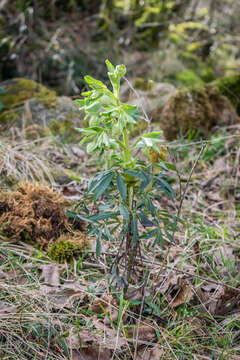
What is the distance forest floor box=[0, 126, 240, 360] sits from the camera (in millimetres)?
1331

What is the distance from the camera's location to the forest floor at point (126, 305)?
1.33 m

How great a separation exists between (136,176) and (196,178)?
5.87 ft

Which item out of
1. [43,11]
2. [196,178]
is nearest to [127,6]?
[43,11]

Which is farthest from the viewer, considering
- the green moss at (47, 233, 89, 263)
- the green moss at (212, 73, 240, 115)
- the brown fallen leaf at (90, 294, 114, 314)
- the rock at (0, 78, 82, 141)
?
the green moss at (212, 73, 240, 115)

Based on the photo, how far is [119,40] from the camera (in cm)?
584

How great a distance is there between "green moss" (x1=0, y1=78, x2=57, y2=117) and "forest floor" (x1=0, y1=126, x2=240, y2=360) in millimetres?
2018

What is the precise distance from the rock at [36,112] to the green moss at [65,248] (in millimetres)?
1365

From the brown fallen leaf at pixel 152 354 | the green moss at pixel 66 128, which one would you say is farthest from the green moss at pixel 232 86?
the brown fallen leaf at pixel 152 354

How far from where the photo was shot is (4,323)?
52.1 inches

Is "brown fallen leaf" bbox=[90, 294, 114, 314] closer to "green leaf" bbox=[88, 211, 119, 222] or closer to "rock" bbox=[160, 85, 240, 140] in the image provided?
"green leaf" bbox=[88, 211, 119, 222]

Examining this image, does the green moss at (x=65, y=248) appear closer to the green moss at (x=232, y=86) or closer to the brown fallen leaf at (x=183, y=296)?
the brown fallen leaf at (x=183, y=296)

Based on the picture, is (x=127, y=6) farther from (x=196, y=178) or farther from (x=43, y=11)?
(x=196, y=178)

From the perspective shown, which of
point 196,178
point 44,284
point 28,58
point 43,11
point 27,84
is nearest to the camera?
point 44,284

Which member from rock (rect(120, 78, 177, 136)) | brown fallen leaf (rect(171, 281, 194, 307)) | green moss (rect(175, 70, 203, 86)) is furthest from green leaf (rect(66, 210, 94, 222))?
green moss (rect(175, 70, 203, 86))
